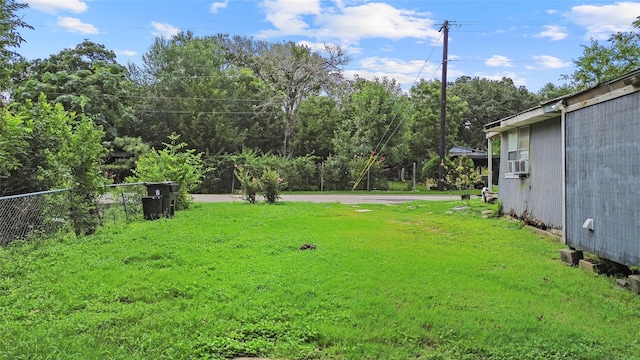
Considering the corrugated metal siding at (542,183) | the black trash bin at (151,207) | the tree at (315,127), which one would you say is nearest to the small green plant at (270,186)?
the black trash bin at (151,207)

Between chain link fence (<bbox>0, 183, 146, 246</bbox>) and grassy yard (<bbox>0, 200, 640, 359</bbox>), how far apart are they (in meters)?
0.38

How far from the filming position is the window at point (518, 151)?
959cm

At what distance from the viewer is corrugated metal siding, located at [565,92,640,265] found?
481 cm

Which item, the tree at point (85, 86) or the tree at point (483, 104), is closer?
the tree at point (85, 86)

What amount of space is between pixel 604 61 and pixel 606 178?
2235cm

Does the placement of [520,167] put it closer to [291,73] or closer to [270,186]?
[270,186]

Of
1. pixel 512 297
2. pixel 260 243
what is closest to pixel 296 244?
pixel 260 243

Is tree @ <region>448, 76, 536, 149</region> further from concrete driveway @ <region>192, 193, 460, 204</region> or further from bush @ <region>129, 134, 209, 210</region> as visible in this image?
bush @ <region>129, 134, 209, 210</region>

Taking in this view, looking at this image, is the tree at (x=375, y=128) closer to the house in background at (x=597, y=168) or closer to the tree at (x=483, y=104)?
the tree at (x=483, y=104)

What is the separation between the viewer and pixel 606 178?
5.33 m

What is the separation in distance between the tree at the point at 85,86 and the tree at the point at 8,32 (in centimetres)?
766

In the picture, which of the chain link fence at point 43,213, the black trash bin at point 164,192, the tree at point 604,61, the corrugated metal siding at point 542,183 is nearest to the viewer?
the chain link fence at point 43,213

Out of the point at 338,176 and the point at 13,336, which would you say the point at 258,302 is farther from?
the point at 338,176

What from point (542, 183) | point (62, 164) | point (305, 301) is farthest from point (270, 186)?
point (305, 301)
